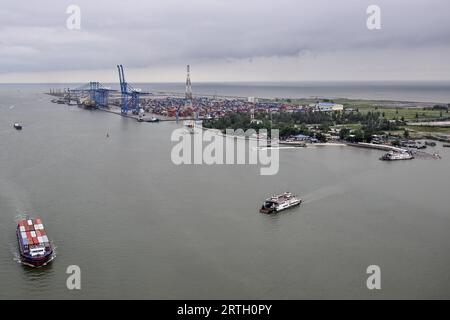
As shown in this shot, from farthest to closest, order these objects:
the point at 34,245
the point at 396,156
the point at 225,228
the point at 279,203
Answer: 1. the point at 396,156
2. the point at 279,203
3. the point at 225,228
4. the point at 34,245

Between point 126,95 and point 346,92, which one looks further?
point 346,92

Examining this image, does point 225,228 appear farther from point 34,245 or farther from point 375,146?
point 375,146

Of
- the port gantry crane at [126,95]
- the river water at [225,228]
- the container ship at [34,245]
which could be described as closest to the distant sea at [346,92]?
the port gantry crane at [126,95]

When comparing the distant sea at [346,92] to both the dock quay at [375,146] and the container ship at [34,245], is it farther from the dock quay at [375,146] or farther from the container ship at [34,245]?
the container ship at [34,245]

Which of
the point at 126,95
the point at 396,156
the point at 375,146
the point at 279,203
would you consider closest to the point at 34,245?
the point at 279,203

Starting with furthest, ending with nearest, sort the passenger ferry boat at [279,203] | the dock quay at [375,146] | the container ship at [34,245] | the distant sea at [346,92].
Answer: the distant sea at [346,92] < the dock quay at [375,146] < the passenger ferry boat at [279,203] < the container ship at [34,245]

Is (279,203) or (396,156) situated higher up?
(396,156)

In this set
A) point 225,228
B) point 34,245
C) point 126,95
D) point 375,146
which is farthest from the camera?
point 126,95
